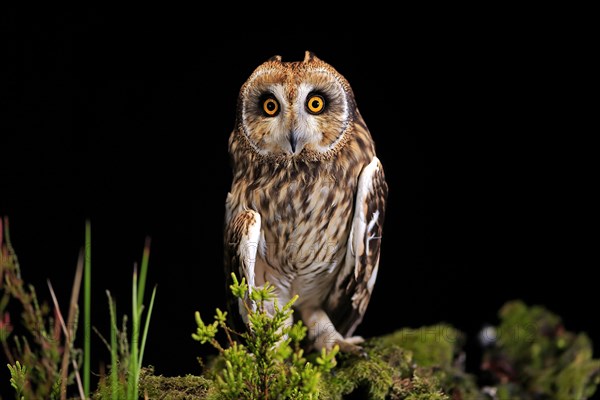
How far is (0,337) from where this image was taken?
1.47 metres

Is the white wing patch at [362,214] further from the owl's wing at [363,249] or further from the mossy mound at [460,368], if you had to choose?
the mossy mound at [460,368]

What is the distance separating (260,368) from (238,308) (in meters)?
0.61

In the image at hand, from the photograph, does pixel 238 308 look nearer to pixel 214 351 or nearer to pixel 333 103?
pixel 214 351

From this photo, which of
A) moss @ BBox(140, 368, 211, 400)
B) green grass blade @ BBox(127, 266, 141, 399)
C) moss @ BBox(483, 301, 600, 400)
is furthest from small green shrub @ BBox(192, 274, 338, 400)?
moss @ BBox(483, 301, 600, 400)

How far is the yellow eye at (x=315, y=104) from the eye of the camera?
1.98m

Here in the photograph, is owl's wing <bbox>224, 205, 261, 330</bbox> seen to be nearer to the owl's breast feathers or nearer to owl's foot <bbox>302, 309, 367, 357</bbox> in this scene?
the owl's breast feathers

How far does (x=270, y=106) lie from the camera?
1992 mm

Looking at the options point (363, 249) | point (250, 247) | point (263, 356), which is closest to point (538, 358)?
point (363, 249)

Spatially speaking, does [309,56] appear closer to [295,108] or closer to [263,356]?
[295,108]

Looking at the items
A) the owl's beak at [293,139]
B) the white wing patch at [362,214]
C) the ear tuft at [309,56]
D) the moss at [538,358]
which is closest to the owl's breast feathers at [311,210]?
the white wing patch at [362,214]

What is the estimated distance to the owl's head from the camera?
1934 mm

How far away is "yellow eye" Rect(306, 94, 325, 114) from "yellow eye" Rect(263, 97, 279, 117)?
0.09 metres

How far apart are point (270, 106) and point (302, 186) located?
24 cm

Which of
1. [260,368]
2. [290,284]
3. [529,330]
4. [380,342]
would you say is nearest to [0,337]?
[260,368]
